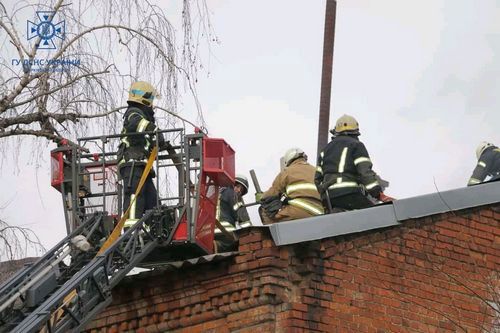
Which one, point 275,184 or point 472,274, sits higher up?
point 275,184

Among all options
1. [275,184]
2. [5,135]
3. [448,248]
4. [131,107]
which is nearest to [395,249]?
[448,248]

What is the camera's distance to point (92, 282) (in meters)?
10.5

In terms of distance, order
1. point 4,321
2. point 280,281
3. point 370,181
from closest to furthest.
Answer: point 4,321, point 280,281, point 370,181

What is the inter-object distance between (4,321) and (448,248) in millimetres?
4462

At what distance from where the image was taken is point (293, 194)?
13062 millimetres

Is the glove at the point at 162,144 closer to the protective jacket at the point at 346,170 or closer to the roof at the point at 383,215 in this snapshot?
the roof at the point at 383,215

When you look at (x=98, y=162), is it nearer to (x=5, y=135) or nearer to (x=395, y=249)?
(x=5, y=135)

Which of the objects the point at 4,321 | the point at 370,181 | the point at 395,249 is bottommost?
the point at 4,321

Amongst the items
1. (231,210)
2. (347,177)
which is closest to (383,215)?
(347,177)

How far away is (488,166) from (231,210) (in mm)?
4498

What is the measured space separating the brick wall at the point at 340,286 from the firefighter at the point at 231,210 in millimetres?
1203

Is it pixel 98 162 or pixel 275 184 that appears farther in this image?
pixel 275 184

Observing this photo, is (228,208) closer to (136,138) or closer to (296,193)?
(296,193)

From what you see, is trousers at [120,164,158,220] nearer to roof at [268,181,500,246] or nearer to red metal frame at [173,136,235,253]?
red metal frame at [173,136,235,253]
